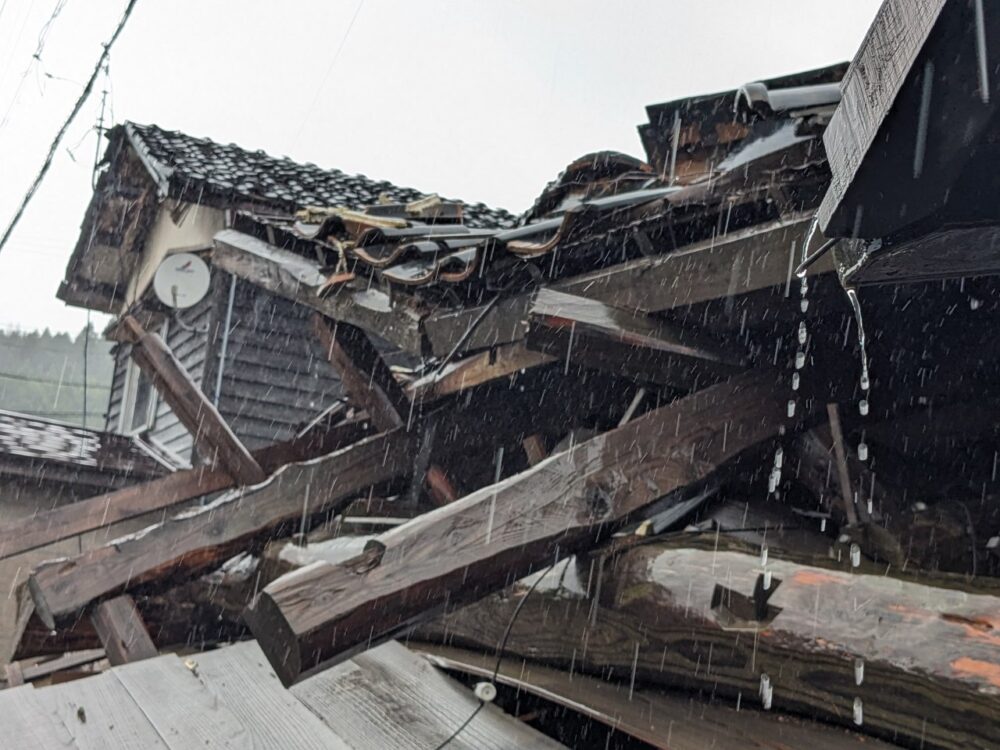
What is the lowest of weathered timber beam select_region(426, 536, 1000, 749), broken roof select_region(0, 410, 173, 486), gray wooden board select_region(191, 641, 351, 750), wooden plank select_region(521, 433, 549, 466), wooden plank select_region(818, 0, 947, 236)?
broken roof select_region(0, 410, 173, 486)

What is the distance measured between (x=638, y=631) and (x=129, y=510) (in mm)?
3321

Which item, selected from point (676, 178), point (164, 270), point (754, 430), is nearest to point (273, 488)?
point (754, 430)

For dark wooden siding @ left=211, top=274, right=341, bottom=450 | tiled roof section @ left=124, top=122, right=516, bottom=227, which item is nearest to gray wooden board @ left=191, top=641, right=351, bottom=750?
tiled roof section @ left=124, top=122, right=516, bottom=227

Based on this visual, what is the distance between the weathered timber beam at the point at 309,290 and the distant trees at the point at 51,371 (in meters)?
44.6

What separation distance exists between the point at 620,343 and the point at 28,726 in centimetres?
245

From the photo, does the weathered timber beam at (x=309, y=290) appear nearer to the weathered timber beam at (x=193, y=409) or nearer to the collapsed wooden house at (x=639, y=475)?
the collapsed wooden house at (x=639, y=475)

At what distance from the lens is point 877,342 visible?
11.5 feet

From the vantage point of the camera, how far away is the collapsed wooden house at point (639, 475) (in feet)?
7.30

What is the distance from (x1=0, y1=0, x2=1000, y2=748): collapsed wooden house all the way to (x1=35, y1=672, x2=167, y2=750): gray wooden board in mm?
21

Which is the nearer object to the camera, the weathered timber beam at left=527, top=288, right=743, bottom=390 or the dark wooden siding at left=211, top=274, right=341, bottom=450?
the weathered timber beam at left=527, top=288, right=743, bottom=390

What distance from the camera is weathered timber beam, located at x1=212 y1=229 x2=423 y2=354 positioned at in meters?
4.28

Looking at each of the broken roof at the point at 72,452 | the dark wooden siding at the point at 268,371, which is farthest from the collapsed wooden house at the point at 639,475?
the dark wooden siding at the point at 268,371

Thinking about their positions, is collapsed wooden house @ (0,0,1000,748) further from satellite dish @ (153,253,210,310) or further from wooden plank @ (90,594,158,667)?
satellite dish @ (153,253,210,310)

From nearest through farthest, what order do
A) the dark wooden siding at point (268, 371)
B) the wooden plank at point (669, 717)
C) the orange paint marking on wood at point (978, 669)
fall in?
the orange paint marking on wood at point (978, 669), the wooden plank at point (669, 717), the dark wooden siding at point (268, 371)
